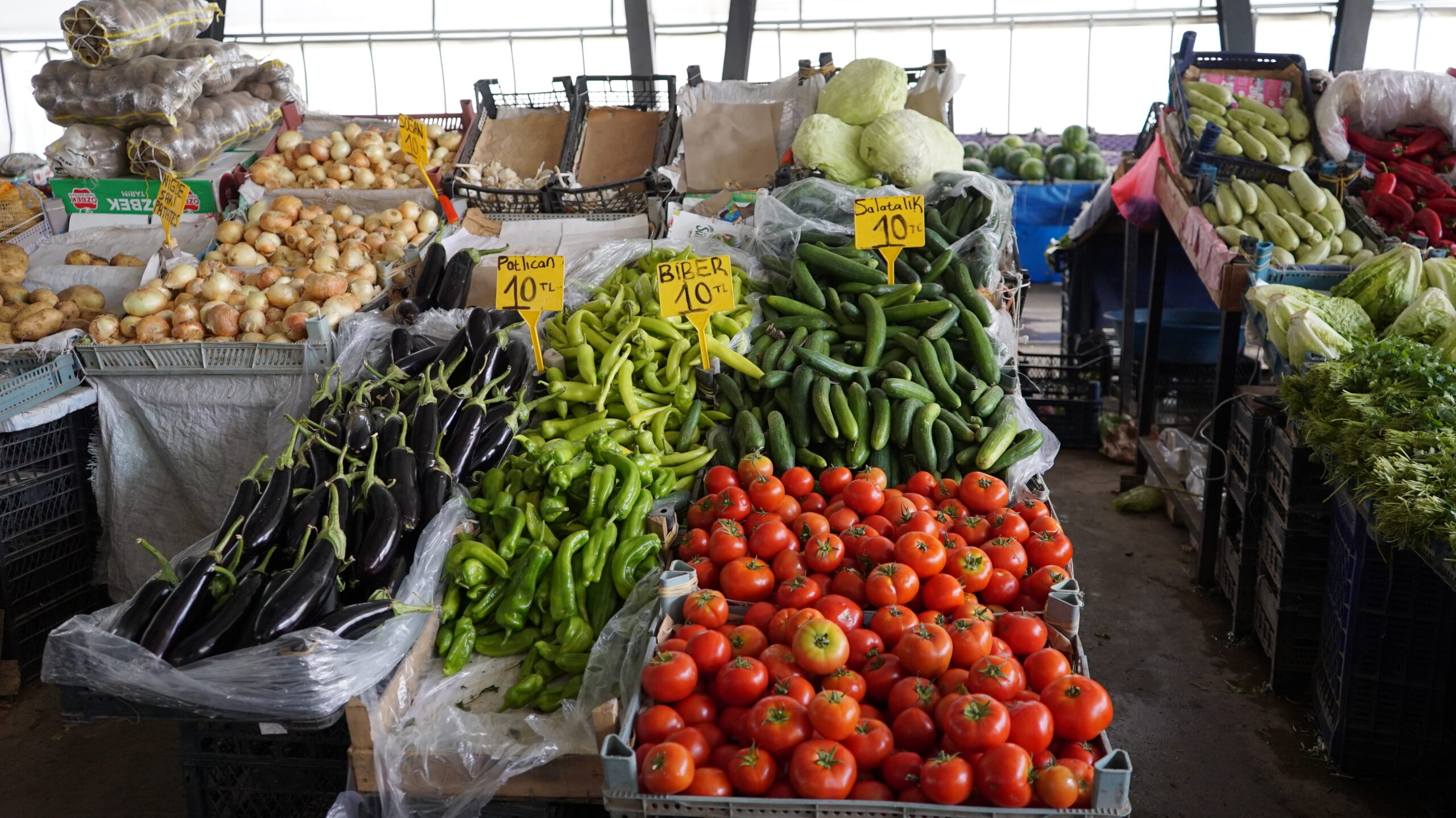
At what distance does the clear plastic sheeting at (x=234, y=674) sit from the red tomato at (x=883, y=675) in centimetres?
106

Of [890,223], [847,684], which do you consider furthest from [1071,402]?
[847,684]

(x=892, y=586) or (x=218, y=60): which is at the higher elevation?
(x=218, y=60)

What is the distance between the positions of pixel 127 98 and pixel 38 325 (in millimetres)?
1795

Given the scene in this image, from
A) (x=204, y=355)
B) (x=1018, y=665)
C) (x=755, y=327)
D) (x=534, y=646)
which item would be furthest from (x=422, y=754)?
(x=204, y=355)

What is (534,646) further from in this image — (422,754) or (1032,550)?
(1032,550)

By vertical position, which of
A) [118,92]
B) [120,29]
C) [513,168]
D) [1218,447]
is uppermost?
[120,29]

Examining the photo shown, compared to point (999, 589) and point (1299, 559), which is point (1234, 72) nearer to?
point (1299, 559)

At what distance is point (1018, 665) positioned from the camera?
1.83m

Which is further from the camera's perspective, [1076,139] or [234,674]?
[1076,139]

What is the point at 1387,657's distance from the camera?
9.53ft

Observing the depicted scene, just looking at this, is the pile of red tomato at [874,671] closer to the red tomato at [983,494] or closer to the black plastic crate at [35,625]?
the red tomato at [983,494]

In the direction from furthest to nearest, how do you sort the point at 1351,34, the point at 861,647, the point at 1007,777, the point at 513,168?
the point at 1351,34
the point at 513,168
the point at 861,647
the point at 1007,777

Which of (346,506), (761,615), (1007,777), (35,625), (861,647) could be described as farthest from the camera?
(35,625)

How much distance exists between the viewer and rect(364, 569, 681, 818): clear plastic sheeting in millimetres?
2049
